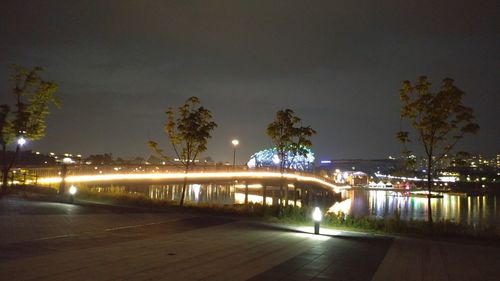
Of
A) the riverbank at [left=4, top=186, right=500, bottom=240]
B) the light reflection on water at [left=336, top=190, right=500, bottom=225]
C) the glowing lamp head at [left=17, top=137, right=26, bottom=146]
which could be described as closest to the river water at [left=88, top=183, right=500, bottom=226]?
the light reflection on water at [left=336, top=190, right=500, bottom=225]

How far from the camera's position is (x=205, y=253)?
12.4m

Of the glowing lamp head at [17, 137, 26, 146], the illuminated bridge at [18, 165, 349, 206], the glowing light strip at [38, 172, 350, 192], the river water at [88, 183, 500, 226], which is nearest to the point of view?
the glowing lamp head at [17, 137, 26, 146]

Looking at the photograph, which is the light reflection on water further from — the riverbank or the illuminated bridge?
the riverbank

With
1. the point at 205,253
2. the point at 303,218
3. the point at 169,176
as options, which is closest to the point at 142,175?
the point at 169,176

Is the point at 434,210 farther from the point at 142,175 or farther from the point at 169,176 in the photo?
the point at 142,175

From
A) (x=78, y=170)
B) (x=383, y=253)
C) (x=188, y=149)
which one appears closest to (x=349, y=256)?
(x=383, y=253)

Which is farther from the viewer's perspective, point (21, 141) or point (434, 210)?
point (434, 210)

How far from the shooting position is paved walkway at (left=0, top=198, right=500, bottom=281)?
Answer: 10.0 meters

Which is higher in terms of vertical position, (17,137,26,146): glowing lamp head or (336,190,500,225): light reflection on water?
(17,137,26,146): glowing lamp head

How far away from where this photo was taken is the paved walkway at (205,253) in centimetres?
1000

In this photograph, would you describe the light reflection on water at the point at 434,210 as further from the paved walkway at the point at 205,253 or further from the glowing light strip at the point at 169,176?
the paved walkway at the point at 205,253

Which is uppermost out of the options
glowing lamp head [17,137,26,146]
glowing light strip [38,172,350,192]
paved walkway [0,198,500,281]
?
glowing lamp head [17,137,26,146]

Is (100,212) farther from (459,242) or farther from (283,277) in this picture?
(459,242)

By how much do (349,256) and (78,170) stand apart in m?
31.3
